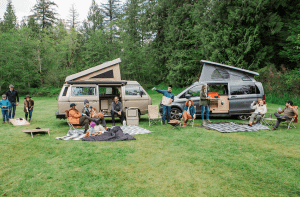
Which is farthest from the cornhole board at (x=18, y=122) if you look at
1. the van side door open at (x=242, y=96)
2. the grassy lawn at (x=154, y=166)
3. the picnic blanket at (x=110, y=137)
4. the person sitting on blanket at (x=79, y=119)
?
the van side door open at (x=242, y=96)

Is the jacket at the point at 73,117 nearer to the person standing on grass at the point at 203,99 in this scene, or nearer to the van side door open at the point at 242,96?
the person standing on grass at the point at 203,99

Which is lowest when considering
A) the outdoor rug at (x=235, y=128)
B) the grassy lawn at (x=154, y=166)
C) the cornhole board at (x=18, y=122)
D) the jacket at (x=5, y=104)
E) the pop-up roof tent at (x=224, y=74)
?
the grassy lawn at (x=154, y=166)

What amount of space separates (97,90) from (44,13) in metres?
41.2

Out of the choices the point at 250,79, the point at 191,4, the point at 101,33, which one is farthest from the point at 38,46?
the point at 250,79

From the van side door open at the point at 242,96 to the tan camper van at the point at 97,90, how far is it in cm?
412

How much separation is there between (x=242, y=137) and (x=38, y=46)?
3374 cm

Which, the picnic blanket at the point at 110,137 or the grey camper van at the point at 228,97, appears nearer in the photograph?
the picnic blanket at the point at 110,137

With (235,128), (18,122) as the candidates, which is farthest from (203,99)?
(18,122)

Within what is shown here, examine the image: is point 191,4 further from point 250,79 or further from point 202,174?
point 202,174

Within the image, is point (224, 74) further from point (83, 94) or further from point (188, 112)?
point (83, 94)

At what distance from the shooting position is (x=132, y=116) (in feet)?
30.5

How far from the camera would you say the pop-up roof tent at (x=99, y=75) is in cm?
945

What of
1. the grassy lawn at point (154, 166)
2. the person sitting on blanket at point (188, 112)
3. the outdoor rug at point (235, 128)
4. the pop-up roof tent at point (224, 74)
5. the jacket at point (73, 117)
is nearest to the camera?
the grassy lawn at point (154, 166)

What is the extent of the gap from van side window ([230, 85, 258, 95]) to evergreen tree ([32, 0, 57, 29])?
42847mm
